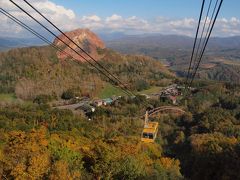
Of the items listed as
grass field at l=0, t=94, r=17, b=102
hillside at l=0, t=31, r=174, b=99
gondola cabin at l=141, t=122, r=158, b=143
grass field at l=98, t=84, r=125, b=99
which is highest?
gondola cabin at l=141, t=122, r=158, b=143

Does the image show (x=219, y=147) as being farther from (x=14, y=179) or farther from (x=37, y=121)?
(x=37, y=121)

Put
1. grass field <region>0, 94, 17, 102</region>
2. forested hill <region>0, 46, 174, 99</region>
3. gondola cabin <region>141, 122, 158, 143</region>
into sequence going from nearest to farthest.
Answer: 1. gondola cabin <region>141, 122, 158, 143</region>
2. grass field <region>0, 94, 17, 102</region>
3. forested hill <region>0, 46, 174, 99</region>

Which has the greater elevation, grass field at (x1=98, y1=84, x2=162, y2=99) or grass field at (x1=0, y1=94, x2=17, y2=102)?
grass field at (x1=98, y1=84, x2=162, y2=99)

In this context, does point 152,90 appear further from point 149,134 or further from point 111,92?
point 149,134

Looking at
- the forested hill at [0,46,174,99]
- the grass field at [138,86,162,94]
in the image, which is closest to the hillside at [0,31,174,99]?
the forested hill at [0,46,174,99]

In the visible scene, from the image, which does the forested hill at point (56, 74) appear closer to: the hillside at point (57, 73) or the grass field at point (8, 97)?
the hillside at point (57, 73)

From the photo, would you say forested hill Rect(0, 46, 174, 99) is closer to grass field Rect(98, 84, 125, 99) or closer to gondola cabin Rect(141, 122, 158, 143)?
grass field Rect(98, 84, 125, 99)

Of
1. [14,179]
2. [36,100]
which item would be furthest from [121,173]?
[36,100]
